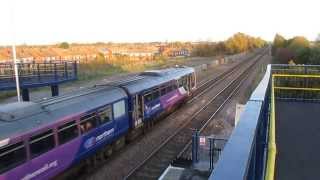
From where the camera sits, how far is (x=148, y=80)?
1784 cm

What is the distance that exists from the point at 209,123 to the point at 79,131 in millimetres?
9182

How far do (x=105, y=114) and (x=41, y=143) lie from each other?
3.70 meters

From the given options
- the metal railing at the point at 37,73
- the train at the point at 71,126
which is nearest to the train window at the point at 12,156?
the train at the point at 71,126

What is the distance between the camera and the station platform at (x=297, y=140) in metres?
7.83

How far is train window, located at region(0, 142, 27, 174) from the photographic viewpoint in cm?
823

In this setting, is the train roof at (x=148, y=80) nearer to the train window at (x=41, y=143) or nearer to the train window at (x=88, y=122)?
the train window at (x=88, y=122)

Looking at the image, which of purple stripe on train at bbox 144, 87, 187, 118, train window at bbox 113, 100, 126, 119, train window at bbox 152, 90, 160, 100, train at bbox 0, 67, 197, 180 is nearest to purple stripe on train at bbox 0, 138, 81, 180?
train at bbox 0, 67, 197, 180

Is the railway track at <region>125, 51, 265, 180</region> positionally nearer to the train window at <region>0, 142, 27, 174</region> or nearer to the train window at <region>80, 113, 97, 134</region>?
the train window at <region>80, 113, 97, 134</region>

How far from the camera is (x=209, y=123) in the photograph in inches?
742

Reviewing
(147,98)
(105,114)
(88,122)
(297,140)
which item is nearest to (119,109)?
(105,114)

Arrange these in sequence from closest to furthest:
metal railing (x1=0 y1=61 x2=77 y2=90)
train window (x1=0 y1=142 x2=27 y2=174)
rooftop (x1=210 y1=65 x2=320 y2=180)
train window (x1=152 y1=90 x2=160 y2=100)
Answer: rooftop (x1=210 y1=65 x2=320 y2=180) → train window (x1=0 y1=142 x2=27 y2=174) → train window (x1=152 y1=90 x2=160 y2=100) → metal railing (x1=0 y1=61 x2=77 y2=90)

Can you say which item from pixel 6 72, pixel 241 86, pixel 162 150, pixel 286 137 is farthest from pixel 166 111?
pixel 241 86

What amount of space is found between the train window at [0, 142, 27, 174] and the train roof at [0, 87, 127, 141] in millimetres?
298

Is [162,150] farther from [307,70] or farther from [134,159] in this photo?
[307,70]
